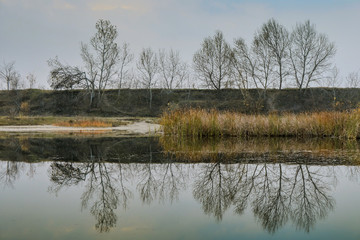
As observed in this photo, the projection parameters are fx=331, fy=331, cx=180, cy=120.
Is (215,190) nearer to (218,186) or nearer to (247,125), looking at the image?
(218,186)

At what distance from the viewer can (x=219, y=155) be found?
789 cm

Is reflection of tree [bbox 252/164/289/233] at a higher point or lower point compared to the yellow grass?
lower

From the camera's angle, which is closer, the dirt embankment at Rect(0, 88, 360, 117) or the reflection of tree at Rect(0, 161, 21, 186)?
the reflection of tree at Rect(0, 161, 21, 186)

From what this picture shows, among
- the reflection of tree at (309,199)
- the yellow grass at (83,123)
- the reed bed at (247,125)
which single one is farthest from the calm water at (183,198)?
the yellow grass at (83,123)

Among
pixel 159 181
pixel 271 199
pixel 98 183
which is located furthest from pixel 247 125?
pixel 271 199

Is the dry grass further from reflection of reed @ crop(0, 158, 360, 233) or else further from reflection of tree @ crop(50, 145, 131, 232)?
reflection of reed @ crop(0, 158, 360, 233)

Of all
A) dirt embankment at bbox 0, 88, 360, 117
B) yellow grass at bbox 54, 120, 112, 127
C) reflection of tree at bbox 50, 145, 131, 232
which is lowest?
reflection of tree at bbox 50, 145, 131, 232

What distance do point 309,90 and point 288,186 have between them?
3699 centimetres

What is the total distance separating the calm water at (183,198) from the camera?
3.07 metres

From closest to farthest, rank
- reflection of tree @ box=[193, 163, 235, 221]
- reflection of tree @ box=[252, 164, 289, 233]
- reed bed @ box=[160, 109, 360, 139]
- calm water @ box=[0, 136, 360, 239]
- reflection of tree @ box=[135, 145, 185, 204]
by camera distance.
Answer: calm water @ box=[0, 136, 360, 239] < reflection of tree @ box=[252, 164, 289, 233] < reflection of tree @ box=[193, 163, 235, 221] < reflection of tree @ box=[135, 145, 185, 204] < reed bed @ box=[160, 109, 360, 139]

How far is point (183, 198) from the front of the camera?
425cm

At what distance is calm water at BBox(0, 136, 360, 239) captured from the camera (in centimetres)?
307

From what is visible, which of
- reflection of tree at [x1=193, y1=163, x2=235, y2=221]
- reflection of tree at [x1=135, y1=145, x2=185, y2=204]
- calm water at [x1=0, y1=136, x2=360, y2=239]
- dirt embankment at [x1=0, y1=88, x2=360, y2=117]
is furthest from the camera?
dirt embankment at [x1=0, y1=88, x2=360, y2=117]

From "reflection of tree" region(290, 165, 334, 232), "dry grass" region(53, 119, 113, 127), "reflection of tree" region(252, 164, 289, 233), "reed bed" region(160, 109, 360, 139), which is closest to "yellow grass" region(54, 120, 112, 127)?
"dry grass" region(53, 119, 113, 127)
